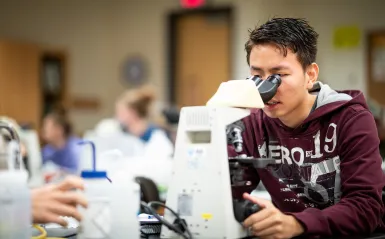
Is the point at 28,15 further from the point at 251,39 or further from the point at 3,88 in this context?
the point at 251,39

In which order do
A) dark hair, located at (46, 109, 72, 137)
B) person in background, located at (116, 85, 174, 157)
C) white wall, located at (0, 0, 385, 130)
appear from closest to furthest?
person in background, located at (116, 85, 174, 157) < dark hair, located at (46, 109, 72, 137) < white wall, located at (0, 0, 385, 130)

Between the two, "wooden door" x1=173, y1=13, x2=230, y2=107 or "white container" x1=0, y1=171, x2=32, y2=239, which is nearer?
"white container" x1=0, y1=171, x2=32, y2=239

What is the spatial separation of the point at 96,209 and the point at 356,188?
24.2 inches

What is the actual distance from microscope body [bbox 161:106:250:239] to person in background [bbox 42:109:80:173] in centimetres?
351

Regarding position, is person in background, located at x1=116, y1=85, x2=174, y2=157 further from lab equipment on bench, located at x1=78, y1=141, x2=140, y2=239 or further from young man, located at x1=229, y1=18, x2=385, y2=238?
lab equipment on bench, located at x1=78, y1=141, x2=140, y2=239

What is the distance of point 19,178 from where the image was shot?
1.16 metres

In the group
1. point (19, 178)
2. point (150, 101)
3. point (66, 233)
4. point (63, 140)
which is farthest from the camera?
point (63, 140)

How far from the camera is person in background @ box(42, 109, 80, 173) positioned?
193 inches

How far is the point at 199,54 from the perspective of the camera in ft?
21.7

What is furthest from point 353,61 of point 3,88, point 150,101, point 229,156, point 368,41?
point 229,156

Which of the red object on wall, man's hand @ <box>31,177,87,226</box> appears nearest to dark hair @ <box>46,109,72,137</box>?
the red object on wall

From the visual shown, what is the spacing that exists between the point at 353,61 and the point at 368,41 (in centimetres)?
22

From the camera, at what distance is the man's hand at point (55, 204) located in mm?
1188

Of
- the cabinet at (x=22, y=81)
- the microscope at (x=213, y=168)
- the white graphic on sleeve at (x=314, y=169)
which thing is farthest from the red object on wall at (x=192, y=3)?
the microscope at (x=213, y=168)
